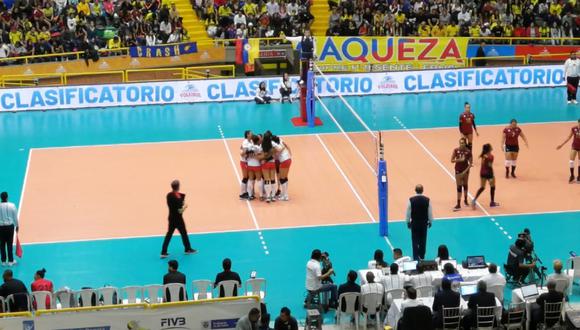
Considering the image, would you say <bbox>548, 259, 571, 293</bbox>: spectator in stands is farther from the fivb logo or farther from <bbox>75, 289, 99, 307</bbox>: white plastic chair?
<bbox>75, 289, 99, 307</bbox>: white plastic chair

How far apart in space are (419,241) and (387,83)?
56.8 ft

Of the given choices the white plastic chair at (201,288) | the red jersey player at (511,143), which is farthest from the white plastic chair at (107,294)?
the red jersey player at (511,143)

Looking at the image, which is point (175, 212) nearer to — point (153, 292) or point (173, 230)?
point (173, 230)

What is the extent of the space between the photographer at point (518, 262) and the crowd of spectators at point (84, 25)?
24177 millimetres

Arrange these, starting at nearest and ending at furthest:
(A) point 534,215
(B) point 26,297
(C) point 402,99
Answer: (B) point 26,297 < (A) point 534,215 < (C) point 402,99

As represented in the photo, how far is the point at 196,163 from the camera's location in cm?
2955

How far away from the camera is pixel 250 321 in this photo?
16.9 meters

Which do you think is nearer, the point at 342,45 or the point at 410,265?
the point at 410,265

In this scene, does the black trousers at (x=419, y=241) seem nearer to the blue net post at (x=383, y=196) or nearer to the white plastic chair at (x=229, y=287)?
the blue net post at (x=383, y=196)

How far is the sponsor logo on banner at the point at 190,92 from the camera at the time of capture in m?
37.4

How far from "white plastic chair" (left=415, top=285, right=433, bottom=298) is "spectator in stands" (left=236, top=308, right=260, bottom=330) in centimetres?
319

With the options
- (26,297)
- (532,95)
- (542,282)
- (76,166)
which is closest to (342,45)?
(532,95)

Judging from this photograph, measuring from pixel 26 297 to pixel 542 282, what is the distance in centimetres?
967

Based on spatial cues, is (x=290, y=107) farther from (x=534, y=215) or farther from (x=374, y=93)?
(x=534, y=215)
